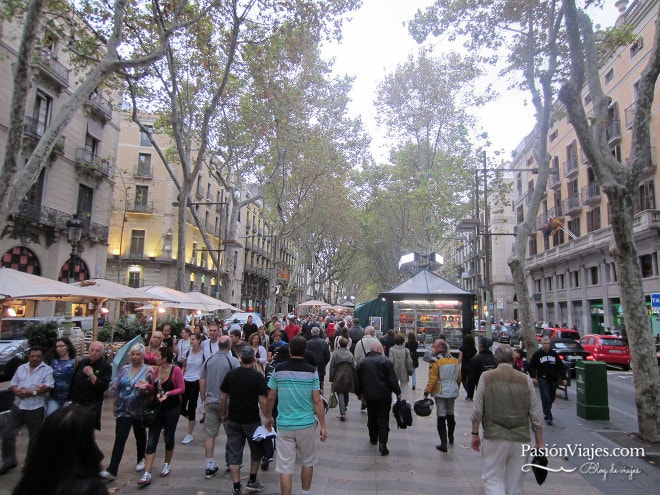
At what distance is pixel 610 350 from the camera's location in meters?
17.7

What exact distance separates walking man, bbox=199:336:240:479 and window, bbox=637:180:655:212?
85.5 feet

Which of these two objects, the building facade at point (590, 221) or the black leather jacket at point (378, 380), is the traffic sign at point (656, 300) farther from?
the black leather jacket at point (378, 380)

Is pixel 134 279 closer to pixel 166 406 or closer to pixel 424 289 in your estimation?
pixel 424 289

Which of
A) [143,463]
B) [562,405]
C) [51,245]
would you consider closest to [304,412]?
[143,463]

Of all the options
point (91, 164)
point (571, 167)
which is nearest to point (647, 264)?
point (571, 167)

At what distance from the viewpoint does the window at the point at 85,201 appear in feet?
81.8

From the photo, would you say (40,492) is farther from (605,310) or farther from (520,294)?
(605,310)

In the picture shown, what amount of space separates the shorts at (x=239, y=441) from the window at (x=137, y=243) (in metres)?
33.5

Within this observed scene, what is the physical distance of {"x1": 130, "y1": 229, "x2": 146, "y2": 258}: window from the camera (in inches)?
1406

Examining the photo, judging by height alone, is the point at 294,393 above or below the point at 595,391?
above

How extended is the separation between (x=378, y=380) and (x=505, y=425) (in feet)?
8.56

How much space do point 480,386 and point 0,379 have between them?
489 inches

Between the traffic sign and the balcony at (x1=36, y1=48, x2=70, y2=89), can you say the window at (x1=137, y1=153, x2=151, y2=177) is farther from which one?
the traffic sign

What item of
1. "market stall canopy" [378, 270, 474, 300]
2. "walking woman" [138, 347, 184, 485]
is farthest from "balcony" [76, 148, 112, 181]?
"walking woman" [138, 347, 184, 485]
